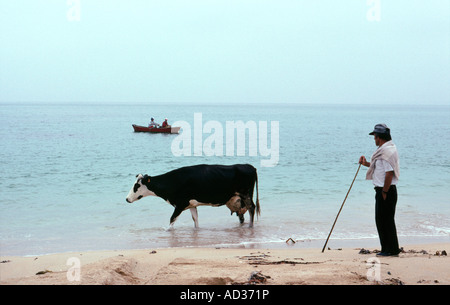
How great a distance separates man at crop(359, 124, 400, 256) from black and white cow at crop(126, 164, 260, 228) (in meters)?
4.69

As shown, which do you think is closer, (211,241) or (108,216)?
(211,241)

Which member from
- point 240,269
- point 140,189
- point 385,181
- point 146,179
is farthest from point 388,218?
point 140,189

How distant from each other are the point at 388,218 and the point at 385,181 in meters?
0.64

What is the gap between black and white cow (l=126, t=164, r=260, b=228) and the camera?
11.6 meters

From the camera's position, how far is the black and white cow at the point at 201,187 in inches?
458

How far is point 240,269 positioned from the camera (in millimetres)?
6445

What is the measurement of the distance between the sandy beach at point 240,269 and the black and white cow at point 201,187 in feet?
10.0

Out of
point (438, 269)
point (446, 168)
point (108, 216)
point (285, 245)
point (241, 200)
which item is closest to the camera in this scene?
point (438, 269)

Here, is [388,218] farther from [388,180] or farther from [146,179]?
[146,179]

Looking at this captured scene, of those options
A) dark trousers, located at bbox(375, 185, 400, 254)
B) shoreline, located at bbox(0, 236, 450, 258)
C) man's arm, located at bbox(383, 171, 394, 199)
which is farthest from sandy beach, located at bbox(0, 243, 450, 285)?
shoreline, located at bbox(0, 236, 450, 258)
